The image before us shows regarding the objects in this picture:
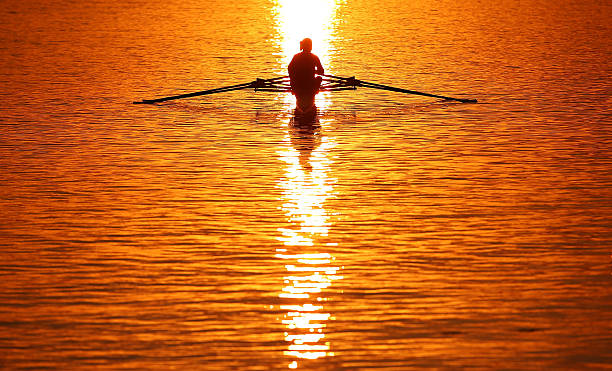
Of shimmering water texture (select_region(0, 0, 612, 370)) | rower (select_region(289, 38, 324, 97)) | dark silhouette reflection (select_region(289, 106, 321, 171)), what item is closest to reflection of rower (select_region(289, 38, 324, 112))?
rower (select_region(289, 38, 324, 97))

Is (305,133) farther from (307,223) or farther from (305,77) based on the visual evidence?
(307,223)

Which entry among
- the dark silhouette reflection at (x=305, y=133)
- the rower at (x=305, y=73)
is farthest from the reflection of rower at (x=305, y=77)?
the dark silhouette reflection at (x=305, y=133)

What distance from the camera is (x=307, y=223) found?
16781 millimetres

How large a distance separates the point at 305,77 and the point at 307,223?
11.3 m

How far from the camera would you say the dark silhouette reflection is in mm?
22409

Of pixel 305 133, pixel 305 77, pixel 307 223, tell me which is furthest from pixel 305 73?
pixel 307 223

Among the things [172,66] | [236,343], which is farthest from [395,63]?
[236,343]

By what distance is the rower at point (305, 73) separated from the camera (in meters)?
27.8

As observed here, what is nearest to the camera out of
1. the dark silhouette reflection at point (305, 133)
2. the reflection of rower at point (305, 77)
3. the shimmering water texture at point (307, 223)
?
the shimmering water texture at point (307, 223)

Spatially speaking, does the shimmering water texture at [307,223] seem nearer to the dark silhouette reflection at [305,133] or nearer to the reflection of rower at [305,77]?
the dark silhouette reflection at [305,133]

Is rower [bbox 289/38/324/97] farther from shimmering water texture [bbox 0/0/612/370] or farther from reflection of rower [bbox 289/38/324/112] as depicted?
shimmering water texture [bbox 0/0/612/370]

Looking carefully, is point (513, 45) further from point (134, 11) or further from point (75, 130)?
point (134, 11)

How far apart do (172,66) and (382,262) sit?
25.9 meters

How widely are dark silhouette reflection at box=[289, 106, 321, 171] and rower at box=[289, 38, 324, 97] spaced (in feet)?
1.50
